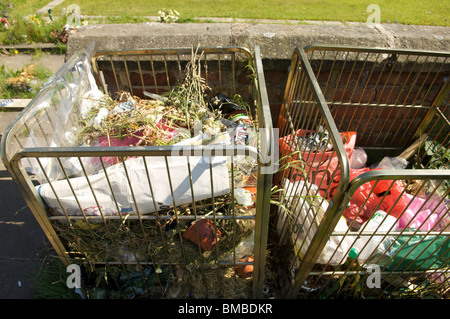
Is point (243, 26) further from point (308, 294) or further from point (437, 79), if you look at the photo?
point (308, 294)

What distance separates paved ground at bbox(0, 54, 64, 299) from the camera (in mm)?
2209

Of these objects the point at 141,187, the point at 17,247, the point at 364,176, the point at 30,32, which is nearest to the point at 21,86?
the point at 30,32

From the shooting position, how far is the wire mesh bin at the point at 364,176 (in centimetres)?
169

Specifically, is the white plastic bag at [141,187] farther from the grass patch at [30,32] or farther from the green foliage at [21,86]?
the grass patch at [30,32]

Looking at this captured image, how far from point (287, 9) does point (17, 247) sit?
7.77 metres

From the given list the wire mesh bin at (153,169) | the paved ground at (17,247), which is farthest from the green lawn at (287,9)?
the paved ground at (17,247)

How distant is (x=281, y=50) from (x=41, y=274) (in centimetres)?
268

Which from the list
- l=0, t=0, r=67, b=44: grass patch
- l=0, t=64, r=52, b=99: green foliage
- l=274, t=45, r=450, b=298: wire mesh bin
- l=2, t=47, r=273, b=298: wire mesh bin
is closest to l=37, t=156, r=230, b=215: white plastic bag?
l=2, t=47, r=273, b=298: wire mesh bin

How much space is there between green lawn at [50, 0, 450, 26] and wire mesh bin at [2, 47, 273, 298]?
455 cm

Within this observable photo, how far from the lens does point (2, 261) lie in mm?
2338

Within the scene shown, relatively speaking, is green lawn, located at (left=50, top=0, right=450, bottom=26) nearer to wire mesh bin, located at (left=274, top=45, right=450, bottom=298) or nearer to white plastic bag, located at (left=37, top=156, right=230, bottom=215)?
wire mesh bin, located at (left=274, top=45, right=450, bottom=298)

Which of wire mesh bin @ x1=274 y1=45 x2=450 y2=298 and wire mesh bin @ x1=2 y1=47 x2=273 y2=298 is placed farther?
wire mesh bin @ x1=274 y1=45 x2=450 y2=298

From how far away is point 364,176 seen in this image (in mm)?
1240

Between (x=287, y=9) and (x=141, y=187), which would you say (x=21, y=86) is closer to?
(x=141, y=187)
